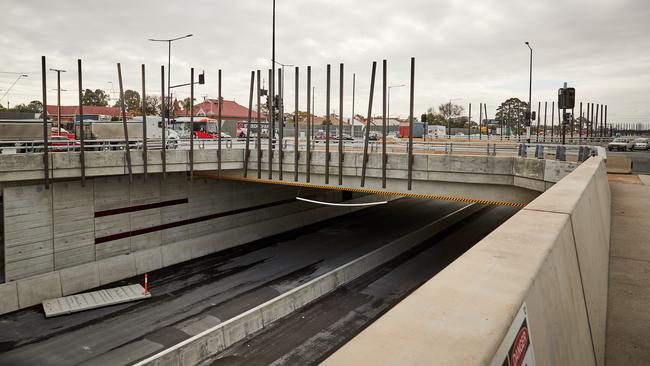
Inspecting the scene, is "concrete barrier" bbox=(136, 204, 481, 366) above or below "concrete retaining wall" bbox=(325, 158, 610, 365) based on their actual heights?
below

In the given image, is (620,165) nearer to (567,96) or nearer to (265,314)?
(567,96)

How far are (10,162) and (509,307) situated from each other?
21884mm

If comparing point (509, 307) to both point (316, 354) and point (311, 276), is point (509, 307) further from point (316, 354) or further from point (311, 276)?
point (311, 276)

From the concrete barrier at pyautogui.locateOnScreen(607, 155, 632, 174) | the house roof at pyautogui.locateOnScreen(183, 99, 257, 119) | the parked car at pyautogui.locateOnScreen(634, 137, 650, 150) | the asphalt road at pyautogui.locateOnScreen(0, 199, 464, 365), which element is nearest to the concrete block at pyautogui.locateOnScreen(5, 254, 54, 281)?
the asphalt road at pyautogui.locateOnScreen(0, 199, 464, 365)

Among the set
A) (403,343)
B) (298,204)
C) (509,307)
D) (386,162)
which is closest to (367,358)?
(403,343)

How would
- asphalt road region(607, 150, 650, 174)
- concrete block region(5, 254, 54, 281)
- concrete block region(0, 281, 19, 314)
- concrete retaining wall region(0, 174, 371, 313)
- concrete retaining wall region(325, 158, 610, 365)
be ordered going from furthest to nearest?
asphalt road region(607, 150, 650, 174) → concrete retaining wall region(0, 174, 371, 313) → concrete block region(5, 254, 54, 281) → concrete block region(0, 281, 19, 314) → concrete retaining wall region(325, 158, 610, 365)

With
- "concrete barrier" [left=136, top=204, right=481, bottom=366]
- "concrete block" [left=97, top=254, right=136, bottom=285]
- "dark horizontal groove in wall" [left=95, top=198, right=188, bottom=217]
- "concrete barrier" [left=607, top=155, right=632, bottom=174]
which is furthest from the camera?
"concrete barrier" [left=607, top=155, right=632, bottom=174]

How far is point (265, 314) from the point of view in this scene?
18.3m

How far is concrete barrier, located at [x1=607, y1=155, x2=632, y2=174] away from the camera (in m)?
23.2

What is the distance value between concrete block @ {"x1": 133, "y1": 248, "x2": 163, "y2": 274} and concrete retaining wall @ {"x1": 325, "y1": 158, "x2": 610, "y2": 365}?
2309cm

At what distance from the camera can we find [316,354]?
15.7m

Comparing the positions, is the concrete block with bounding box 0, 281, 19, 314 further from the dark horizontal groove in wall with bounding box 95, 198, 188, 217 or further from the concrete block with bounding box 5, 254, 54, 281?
the dark horizontal groove in wall with bounding box 95, 198, 188, 217

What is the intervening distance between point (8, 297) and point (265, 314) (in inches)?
448

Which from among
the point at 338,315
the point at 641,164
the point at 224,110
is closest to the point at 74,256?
the point at 338,315
